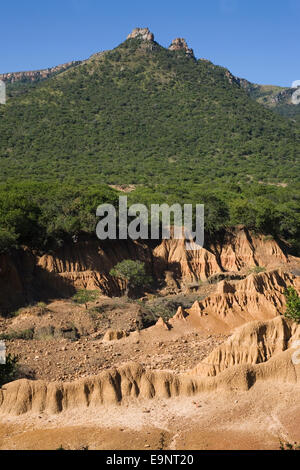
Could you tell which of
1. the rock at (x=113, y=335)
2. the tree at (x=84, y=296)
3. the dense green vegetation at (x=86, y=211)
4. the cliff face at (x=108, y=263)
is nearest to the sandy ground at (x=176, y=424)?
the rock at (x=113, y=335)

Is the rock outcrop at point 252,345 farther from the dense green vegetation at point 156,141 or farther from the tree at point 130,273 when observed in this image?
the dense green vegetation at point 156,141

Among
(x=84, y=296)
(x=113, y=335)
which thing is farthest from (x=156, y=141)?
(x=113, y=335)

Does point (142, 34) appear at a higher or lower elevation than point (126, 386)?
higher

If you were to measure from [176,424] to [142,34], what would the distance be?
114 metres

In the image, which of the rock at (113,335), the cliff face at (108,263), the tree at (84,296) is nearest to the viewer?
the rock at (113,335)

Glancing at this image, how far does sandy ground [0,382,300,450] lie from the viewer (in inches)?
567

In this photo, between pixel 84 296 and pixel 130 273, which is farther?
pixel 130 273

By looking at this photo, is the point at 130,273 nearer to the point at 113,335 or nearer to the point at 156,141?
the point at 113,335

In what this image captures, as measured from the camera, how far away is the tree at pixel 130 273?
115 ft

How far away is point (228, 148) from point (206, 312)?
220ft

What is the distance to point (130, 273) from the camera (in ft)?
115

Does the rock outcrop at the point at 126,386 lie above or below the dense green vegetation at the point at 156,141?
below

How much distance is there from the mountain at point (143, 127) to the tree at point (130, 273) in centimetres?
3062
